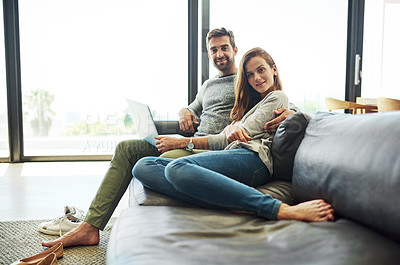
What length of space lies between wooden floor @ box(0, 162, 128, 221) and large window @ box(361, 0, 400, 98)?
11.4 ft

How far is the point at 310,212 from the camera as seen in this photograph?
3.58ft

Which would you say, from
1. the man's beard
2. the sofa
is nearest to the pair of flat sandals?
the sofa

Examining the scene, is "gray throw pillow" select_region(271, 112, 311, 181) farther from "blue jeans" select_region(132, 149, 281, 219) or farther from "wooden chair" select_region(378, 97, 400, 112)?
"wooden chair" select_region(378, 97, 400, 112)

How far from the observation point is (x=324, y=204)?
43.3 inches

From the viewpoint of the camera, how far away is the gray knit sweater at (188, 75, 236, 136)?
222cm

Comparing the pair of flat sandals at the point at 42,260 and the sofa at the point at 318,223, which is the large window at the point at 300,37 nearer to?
the sofa at the point at 318,223

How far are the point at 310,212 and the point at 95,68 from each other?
387 centimetres

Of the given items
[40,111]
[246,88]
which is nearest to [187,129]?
[246,88]

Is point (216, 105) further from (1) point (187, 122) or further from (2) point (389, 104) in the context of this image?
(2) point (389, 104)

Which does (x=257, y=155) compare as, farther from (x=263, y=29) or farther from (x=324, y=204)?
(x=263, y=29)

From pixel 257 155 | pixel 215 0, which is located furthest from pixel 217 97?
pixel 215 0

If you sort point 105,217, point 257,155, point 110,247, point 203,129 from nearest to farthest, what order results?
point 110,247 → point 257,155 → point 105,217 → point 203,129

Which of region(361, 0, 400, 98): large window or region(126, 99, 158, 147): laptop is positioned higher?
region(361, 0, 400, 98): large window

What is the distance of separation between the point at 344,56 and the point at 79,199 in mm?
3637
